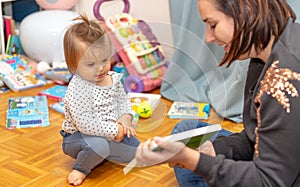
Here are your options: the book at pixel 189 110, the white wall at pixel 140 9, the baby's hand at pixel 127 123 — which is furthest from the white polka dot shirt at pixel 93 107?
the white wall at pixel 140 9

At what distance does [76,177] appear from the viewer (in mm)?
1494

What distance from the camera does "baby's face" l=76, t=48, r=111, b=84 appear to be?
135 centimetres

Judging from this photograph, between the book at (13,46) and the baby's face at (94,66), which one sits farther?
the book at (13,46)

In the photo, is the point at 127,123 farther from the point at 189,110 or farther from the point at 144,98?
the point at 144,98

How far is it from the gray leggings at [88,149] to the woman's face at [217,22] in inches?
20.1

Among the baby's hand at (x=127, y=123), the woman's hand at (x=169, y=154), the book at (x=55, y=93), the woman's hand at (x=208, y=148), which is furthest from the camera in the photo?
the book at (x=55, y=93)

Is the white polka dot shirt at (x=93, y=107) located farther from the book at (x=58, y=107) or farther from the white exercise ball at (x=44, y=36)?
the white exercise ball at (x=44, y=36)

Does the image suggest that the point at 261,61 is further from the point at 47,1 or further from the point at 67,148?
the point at 47,1

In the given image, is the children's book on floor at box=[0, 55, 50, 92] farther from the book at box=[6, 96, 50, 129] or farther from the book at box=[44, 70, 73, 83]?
the book at box=[6, 96, 50, 129]

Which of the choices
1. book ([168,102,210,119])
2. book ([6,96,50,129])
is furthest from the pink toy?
book ([168,102,210,119])

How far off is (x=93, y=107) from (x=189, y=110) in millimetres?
328

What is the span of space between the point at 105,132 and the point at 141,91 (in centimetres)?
65

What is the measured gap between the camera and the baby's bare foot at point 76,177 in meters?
1.49

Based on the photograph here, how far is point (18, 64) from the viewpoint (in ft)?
7.83
